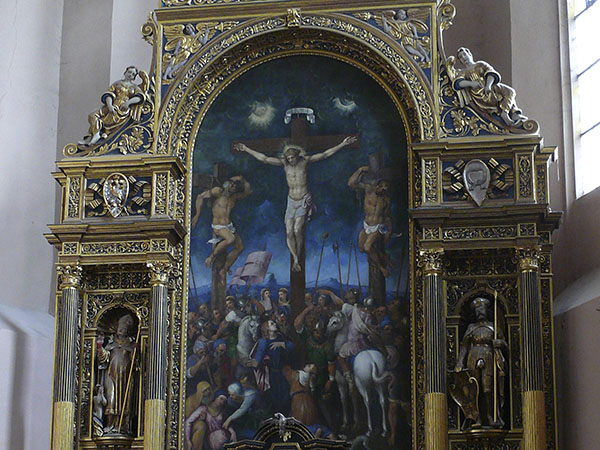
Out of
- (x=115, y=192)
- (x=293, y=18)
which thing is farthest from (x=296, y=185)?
(x=115, y=192)

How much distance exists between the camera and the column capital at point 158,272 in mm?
16609

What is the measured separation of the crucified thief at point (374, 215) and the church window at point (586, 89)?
2.57 meters

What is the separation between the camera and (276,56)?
17719 mm

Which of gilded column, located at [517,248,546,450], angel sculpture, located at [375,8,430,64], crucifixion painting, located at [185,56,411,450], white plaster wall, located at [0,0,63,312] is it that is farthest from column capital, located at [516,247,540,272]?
white plaster wall, located at [0,0,63,312]

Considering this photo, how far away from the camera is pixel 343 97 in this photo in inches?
688

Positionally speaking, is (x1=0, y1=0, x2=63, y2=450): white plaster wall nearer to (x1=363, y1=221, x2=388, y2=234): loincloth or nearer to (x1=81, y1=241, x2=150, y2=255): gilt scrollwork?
(x1=81, y1=241, x2=150, y2=255): gilt scrollwork

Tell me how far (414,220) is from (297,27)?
296 centimetres

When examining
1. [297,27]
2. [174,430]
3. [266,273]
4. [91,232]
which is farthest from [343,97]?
[174,430]

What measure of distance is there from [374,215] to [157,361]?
3.20 meters

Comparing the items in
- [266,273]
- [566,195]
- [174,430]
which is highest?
[566,195]

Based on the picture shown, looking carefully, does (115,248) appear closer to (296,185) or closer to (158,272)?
(158,272)

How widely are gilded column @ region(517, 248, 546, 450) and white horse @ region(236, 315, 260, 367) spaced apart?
3.24 metres

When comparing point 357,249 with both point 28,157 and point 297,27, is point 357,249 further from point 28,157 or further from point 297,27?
point 28,157

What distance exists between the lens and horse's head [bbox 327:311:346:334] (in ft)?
54.4
